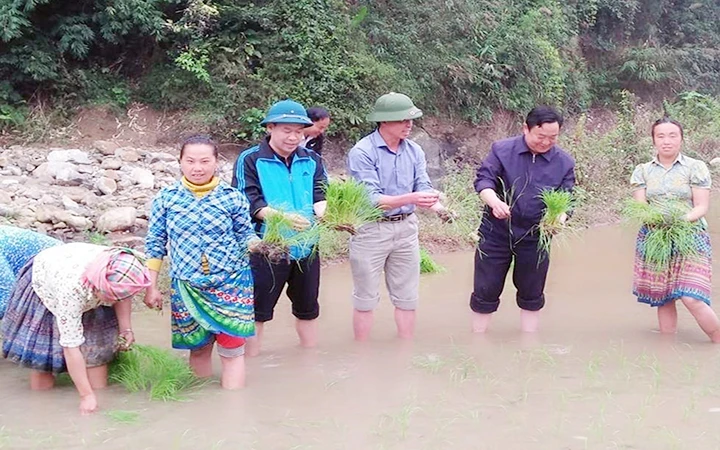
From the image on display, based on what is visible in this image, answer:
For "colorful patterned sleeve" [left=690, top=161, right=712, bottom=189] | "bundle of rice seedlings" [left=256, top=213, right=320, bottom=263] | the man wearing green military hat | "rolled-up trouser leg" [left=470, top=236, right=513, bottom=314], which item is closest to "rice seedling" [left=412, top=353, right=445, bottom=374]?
the man wearing green military hat

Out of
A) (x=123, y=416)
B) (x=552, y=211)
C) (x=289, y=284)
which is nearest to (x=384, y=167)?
(x=289, y=284)

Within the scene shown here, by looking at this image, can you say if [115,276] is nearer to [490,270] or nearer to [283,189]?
[283,189]

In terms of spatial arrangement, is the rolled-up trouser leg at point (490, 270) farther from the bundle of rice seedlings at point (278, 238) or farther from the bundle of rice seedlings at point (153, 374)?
the bundle of rice seedlings at point (153, 374)

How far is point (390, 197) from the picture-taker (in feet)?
15.2

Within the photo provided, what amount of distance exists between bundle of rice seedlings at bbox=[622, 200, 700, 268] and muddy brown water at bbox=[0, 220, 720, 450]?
2.01 feet

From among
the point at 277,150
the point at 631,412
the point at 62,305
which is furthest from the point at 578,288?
the point at 62,305

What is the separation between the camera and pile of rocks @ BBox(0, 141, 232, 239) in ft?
23.8

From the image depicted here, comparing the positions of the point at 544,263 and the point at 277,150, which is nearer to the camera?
the point at 277,150

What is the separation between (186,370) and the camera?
4188mm

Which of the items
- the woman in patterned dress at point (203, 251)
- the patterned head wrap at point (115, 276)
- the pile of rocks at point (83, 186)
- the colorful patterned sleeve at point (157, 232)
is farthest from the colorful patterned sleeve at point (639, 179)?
the pile of rocks at point (83, 186)

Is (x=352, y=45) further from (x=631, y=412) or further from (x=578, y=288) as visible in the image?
(x=631, y=412)

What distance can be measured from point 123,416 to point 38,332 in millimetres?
678

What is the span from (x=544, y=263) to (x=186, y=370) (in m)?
2.31

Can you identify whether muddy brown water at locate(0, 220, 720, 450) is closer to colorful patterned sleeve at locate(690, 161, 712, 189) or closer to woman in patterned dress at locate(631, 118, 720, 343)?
woman in patterned dress at locate(631, 118, 720, 343)
